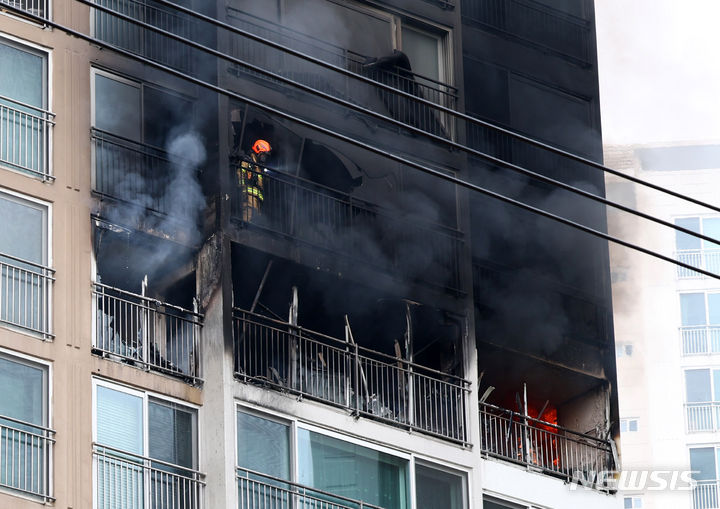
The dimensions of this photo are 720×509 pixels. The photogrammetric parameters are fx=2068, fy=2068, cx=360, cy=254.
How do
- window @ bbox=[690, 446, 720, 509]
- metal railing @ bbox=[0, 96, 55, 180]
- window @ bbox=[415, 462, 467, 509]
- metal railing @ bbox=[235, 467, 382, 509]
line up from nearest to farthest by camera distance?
metal railing @ bbox=[0, 96, 55, 180] < metal railing @ bbox=[235, 467, 382, 509] < window @ bbox=[415, 462, 467, 509] < window @ bbox=[690, 446, 720, 509]

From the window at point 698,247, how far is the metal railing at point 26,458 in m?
45.3

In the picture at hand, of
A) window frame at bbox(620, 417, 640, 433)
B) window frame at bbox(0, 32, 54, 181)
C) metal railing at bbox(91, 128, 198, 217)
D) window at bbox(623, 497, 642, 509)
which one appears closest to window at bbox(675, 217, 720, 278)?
window frame at bbox(620, 417, 640, 433)

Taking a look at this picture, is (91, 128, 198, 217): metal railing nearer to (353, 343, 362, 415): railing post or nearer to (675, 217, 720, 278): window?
(353, 343, 362, 415): railing post

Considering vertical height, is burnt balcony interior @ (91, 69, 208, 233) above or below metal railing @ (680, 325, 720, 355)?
below

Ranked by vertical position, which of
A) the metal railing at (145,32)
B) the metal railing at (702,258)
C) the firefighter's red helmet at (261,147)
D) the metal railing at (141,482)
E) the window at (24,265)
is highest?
the metal railing at (702,258)

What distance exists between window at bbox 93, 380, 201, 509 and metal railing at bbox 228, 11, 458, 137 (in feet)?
19.0

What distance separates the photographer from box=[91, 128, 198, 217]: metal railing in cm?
2997

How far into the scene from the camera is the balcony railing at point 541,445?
3406cm

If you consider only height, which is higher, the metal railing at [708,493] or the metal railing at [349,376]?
the metal railing at [708,493]

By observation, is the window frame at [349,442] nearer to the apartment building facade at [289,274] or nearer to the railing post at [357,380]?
the apartment building facade at [289,274]

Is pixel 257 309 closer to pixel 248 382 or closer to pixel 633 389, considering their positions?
pixel 248 382

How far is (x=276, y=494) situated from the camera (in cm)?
2961

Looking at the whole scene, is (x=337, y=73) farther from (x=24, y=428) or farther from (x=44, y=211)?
(x=24, y=428)

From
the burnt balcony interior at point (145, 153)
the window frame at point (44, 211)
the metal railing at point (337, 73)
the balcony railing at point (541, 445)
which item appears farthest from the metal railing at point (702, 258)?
the window frame at point (44, 211)
